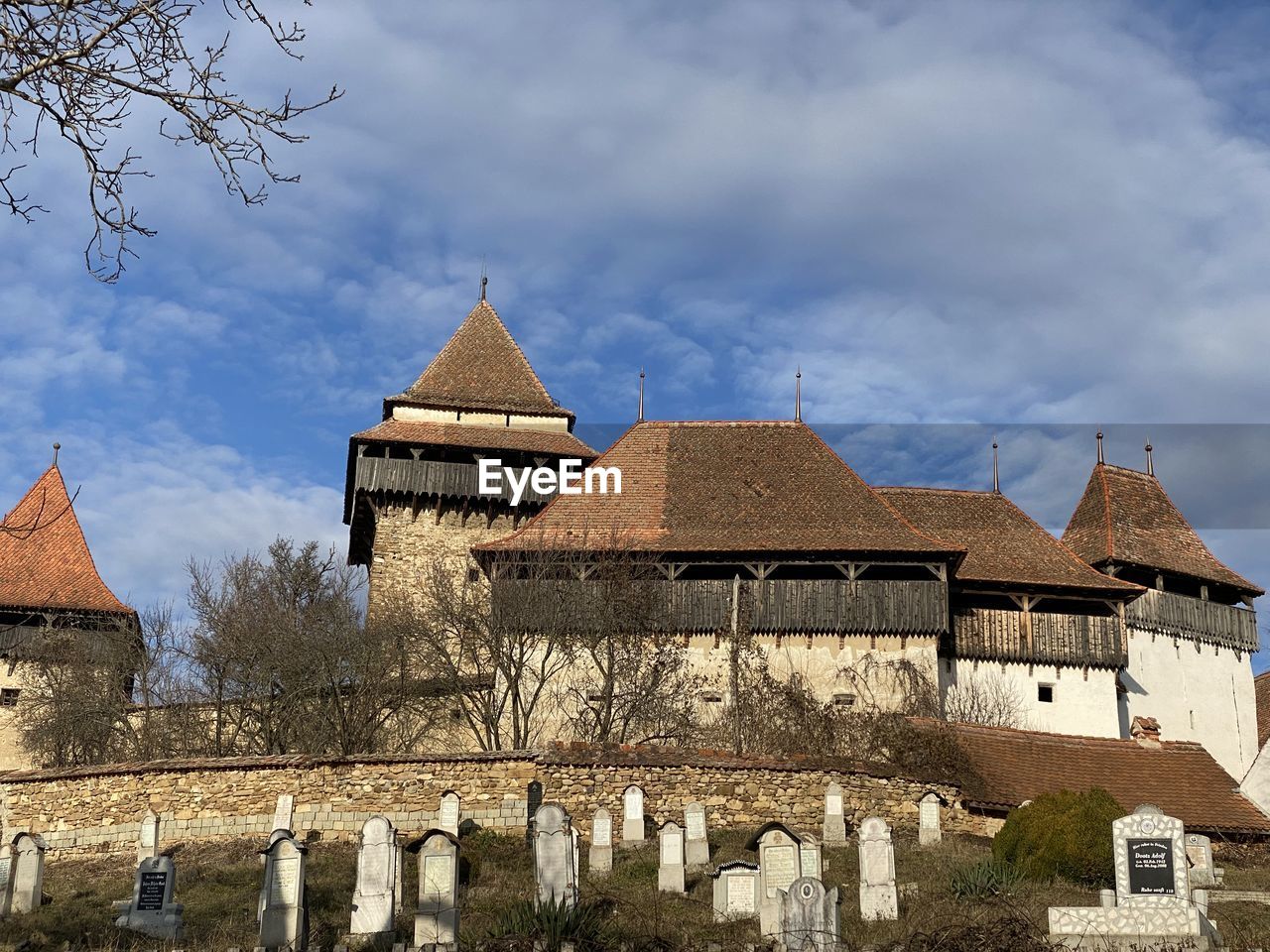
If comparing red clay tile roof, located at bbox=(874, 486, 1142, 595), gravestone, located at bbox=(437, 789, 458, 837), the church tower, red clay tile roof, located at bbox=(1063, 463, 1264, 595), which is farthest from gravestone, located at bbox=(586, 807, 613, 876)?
red clay tile roof, located at bbox=(1063, 463, 1264, 595)

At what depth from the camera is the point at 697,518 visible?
2647 cm

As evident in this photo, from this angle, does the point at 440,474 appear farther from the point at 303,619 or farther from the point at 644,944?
the point at 644,944

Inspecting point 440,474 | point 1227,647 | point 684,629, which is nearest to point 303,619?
point 440,474

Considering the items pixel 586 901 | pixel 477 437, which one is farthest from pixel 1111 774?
pixel 477 437

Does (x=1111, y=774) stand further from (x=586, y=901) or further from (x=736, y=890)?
(x=586, y=901)

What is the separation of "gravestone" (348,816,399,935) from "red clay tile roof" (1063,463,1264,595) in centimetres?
2229

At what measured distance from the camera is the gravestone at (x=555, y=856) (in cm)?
1256

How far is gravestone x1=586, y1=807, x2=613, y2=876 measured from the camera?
49.6 ft

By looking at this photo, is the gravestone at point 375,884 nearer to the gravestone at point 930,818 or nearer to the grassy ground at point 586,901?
the grassy ground at point 586,901

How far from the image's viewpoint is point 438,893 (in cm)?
1180

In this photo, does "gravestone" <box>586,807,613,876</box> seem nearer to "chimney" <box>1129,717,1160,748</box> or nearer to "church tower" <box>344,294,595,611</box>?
"chimney" <box>1129,717,1160,748</box>

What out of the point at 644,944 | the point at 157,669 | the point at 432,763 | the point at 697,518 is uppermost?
the point at 697,518

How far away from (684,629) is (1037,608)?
7113mm

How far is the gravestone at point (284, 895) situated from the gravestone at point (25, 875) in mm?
3789
